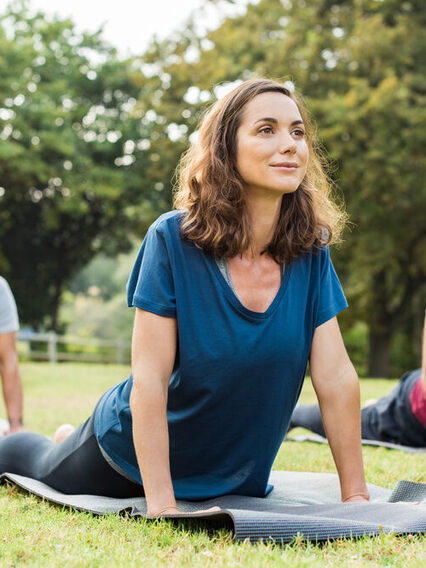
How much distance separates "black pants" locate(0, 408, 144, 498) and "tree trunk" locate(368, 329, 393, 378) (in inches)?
756

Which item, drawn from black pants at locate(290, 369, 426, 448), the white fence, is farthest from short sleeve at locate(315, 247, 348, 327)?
the white fence

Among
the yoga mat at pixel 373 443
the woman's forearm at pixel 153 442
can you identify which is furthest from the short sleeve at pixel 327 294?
the yoga mat at pixel 373 443

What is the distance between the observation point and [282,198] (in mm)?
3178

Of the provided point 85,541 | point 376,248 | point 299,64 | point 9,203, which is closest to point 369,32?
point 299,64

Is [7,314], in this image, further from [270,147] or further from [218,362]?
[270,147]

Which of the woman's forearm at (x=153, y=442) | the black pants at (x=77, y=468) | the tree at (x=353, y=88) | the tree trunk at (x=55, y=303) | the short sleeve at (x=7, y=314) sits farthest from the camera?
the tree trunk at (x=55, y=303)

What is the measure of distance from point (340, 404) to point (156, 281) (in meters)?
0.93

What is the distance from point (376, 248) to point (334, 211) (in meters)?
15.5

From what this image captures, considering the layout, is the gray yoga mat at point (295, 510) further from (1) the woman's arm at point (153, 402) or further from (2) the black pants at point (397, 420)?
(2) the black pants at point (397, 420)

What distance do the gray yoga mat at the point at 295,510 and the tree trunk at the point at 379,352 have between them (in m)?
18.9

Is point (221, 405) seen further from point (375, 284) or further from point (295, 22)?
point (375, 284)

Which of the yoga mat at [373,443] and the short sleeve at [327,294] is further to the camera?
the yoga mat at [373,443]

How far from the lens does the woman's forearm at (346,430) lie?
9.86 feet

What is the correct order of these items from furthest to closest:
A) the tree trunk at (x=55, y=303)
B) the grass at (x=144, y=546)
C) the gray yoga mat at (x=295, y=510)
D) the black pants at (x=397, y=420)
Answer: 1. the tree trunk at (x=55, y=303)
2. the black pants at (x=397, y=420)
3. the gray yoga mat at (x=295, y=510)
4. the grass at (x=144, y=546)
